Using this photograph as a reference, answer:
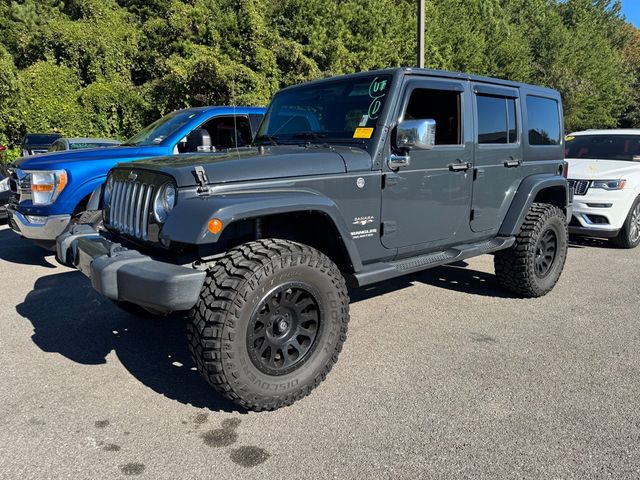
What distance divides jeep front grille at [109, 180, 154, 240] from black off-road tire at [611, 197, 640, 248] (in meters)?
6.64

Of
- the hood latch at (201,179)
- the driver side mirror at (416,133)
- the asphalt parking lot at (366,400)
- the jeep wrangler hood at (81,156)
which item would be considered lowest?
the asphalt parking lot at (366,400)

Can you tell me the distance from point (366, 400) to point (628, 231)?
5.85 m

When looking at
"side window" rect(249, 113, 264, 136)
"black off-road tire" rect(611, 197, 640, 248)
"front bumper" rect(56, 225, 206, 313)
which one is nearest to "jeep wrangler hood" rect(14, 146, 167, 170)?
"side window" rect(249, 113, 264, 136)

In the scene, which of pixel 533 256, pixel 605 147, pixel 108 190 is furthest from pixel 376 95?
pixel 605 147

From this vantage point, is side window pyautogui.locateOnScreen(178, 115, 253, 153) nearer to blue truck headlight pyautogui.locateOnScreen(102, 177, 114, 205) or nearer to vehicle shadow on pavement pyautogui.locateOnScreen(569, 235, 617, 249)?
blue truck headlight pyautogui.locateOnScreen(102, 177, 114, 205)

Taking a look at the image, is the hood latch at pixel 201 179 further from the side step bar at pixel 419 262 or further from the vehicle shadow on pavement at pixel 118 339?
the vehicle shadow on pavement at pixel 118 339

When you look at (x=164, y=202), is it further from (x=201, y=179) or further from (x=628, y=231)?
(x=628, y=231)

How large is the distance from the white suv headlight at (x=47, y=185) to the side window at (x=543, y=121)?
4752mm

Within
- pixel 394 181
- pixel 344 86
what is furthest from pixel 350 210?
pixel 344 86

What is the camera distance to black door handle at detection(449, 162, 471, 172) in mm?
3900

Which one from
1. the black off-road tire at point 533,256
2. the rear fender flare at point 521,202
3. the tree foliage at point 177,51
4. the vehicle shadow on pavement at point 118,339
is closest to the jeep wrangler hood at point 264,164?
the vehicle shadow on pavement at point 118,339

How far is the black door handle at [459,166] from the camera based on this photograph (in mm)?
3900

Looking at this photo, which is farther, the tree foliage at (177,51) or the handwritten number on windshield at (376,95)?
the tree foliage at (177,51)

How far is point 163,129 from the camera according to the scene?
635cm
